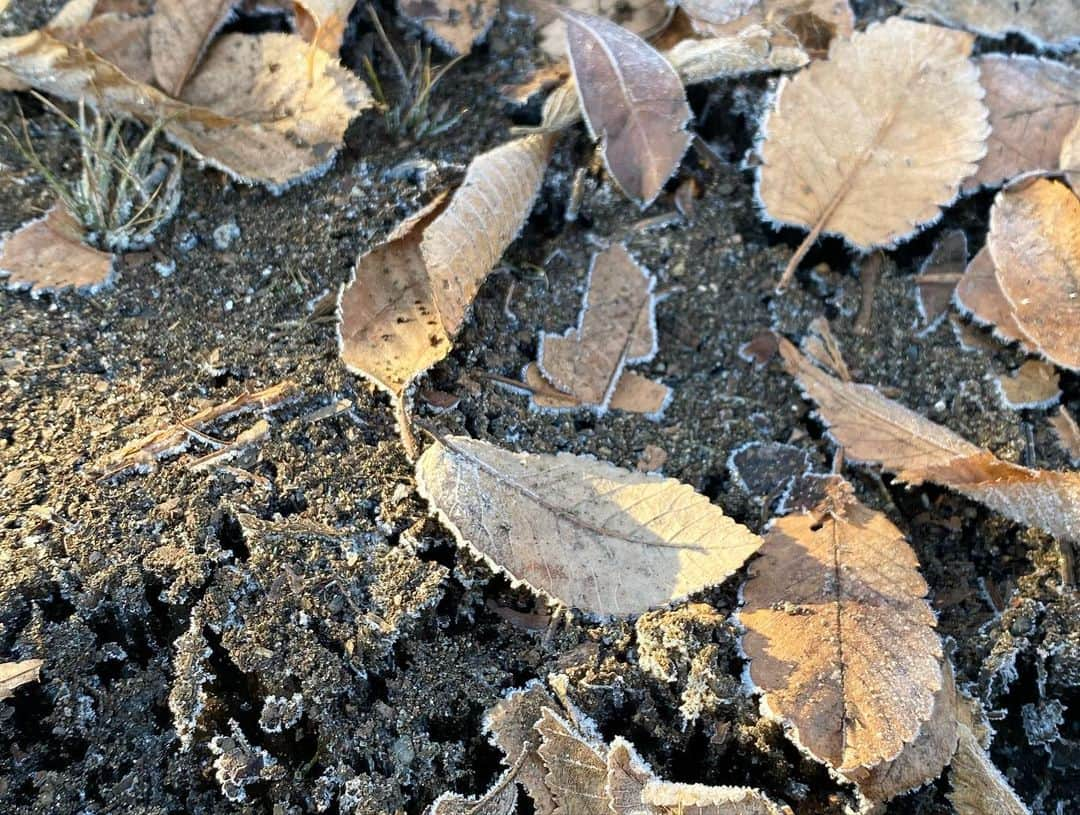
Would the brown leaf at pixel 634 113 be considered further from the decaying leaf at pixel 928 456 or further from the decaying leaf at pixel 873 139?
the decaying leaf at pixel 928 456

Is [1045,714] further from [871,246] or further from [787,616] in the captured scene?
[871,246]

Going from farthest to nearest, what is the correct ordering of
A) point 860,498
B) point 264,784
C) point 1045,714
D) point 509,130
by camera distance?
point 509,130 < point 860,498 < point 1045,714 < point 264,784

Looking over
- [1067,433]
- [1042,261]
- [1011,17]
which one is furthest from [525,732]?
[1011,17]

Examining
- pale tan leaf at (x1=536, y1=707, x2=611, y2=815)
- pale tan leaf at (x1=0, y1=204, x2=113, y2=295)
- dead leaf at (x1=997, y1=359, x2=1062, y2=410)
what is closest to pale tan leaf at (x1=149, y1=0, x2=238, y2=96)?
pale tan leaf at (x1=0, y1=204, x2=113, y2=295)

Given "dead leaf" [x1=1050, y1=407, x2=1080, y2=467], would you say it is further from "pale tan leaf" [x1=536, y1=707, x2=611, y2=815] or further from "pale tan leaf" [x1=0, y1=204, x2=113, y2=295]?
"pale tan leaf" [x1=0, y1=204, x2=113, y2=295]

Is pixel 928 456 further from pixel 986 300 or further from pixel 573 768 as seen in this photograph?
pixel 573 768

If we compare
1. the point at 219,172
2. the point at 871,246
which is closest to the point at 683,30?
the point at 871,246
